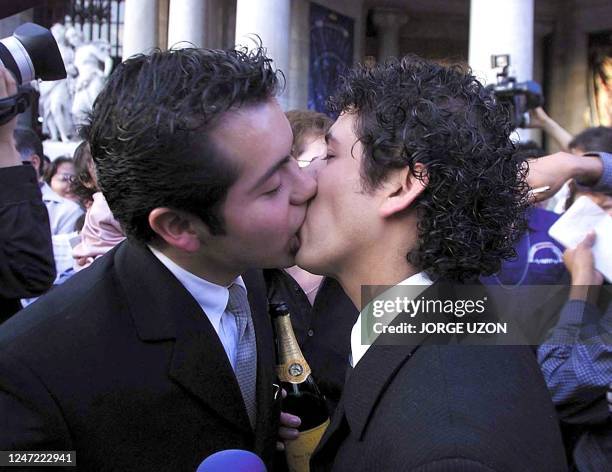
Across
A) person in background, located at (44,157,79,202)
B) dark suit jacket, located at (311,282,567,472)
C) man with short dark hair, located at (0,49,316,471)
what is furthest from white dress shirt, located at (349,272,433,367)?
person in background, located at (44,157,79,202)

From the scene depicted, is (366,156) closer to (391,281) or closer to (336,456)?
(391,281)

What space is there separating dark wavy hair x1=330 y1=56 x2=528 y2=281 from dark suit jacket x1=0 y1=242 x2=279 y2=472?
0.55 m

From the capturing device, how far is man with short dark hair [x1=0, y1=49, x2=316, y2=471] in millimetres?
1423

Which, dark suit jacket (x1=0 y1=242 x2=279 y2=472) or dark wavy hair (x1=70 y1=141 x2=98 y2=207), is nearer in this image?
dark suit jacket (x1=0 y1=242 x2=279 y2=472)

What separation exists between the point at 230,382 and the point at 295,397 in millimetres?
448

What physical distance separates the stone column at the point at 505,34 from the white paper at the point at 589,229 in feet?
27.1

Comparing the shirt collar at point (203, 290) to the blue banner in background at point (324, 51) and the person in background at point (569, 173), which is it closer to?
the person in background at point (569, 173)

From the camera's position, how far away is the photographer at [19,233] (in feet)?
7.52

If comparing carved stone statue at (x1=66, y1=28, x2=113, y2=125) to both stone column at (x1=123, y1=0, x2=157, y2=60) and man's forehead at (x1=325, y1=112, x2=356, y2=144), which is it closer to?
stone column at (x1=123, y1=0, x2=157, y2=60)

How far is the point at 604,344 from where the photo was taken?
8.18 feet

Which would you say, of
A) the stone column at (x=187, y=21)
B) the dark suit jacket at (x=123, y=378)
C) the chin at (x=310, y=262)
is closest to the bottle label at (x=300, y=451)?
the dark suit jacket at (x=123, y=378)

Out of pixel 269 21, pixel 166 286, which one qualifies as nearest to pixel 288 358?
pixel 166 286

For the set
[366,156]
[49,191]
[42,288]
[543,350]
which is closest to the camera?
[366,156]

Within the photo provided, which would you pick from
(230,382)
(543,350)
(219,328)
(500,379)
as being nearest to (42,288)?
(219,328)
